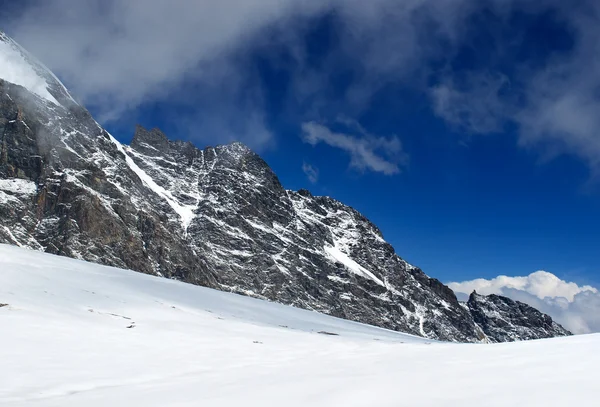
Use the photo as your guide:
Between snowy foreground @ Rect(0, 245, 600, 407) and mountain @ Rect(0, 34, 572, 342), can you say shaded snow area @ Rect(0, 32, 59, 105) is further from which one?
snowy foreground @ Rect(0, 245, 600, 407)

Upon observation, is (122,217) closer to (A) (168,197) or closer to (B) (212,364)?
(A) (168,197)

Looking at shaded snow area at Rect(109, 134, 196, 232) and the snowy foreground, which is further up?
shaded snow area at Rect(109, 134, 196, 232)

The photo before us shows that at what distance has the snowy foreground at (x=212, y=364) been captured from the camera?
24.3 ft

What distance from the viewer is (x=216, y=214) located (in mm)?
184625

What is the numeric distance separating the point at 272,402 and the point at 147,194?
16812cm

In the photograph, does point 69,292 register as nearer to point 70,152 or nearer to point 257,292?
point 70,152

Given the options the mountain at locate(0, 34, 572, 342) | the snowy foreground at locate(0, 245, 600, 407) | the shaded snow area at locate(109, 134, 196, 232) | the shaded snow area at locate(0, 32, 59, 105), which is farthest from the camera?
the shaded snow area at locate(109, 134, 196, 232)

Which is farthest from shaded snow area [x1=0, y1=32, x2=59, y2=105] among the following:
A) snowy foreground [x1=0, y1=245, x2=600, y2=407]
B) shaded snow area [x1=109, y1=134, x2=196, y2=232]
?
snowy foreground [x1=0, y1=245, x2=600, y2=407]

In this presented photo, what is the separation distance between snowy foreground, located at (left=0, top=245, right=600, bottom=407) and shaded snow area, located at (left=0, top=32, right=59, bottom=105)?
149 m

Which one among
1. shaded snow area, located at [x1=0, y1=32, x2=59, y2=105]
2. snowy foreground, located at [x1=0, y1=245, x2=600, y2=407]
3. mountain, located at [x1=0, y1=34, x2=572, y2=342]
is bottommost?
snowy foreground, located at [x1=0, y1=245, x2=600, y2=407]

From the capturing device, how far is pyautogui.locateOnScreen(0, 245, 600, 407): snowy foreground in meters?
7.41

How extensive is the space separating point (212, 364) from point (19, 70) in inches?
6899

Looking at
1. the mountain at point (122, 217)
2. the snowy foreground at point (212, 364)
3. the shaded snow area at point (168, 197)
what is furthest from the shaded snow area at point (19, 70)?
the snowy foreground at point (212, 364)

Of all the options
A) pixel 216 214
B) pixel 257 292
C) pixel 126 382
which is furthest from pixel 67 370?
pixel 216 214
